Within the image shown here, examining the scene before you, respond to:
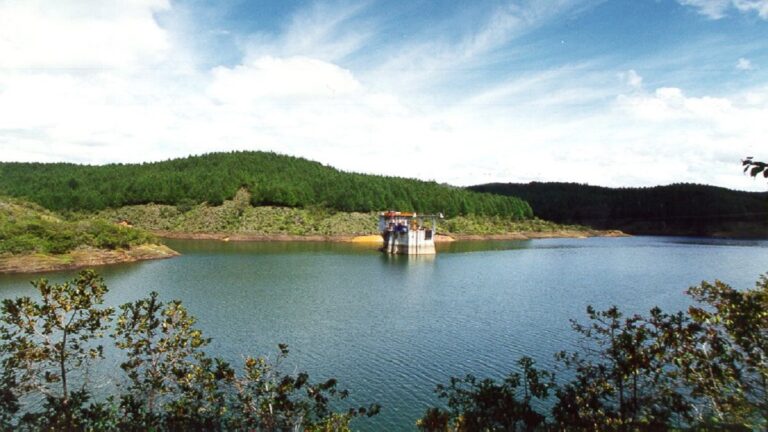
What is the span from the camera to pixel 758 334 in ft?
41.7

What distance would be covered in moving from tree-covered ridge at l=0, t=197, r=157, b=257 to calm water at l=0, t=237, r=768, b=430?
302 inches

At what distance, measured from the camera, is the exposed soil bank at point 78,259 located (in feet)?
229

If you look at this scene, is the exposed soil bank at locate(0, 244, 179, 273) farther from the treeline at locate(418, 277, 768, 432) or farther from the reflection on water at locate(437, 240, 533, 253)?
the treeline at locate(418, 277, 768, 432)

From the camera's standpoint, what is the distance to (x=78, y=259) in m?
77.8

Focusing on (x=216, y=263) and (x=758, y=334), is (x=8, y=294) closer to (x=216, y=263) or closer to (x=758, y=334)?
(x=216, y=263)

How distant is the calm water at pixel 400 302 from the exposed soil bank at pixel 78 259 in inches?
165

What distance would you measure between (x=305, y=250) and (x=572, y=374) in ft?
310

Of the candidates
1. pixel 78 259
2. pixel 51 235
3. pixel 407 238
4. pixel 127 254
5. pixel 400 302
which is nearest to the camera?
pixel 400 302

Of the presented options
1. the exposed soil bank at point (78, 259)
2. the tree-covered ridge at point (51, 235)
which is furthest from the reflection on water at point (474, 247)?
the tree-covered ridge at point (51, 235)

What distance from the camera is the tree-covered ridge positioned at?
236 ft

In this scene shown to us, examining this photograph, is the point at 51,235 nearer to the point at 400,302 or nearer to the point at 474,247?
the point at 400,302

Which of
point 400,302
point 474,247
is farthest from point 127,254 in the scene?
point 474,247

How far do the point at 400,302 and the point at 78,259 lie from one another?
5521cm

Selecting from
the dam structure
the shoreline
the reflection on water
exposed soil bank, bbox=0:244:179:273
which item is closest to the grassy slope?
the shoreline
